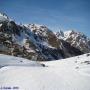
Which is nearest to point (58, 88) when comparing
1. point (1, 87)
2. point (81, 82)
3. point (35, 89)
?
point (35, 89)

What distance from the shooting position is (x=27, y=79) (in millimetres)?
23203

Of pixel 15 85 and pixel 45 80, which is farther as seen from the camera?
pixel 45 80

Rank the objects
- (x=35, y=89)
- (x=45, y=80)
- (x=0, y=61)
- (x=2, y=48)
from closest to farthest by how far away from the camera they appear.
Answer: (x=35, y=89) < (x=45, y=80) < (x=0, y=61) < (x=2, y=48)

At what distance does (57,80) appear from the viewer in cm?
2347

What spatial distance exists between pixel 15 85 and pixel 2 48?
168m

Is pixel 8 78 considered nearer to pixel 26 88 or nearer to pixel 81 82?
pixel 26 88

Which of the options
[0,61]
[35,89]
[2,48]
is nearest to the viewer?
[35,89]

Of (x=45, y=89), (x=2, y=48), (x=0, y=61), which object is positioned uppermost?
(x=2, y=48)

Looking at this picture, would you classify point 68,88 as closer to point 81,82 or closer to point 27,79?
point 81,82

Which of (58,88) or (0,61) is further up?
(0,61)

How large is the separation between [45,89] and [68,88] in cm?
244

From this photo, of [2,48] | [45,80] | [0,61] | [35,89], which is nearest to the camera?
[35,89]

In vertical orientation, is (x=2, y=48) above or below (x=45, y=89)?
above

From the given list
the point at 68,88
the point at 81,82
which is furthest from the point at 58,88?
the point at 81,82
